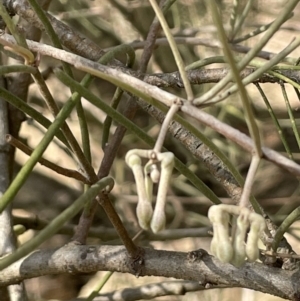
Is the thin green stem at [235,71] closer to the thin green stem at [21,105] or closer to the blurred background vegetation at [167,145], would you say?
the thin green stem at [21,105]

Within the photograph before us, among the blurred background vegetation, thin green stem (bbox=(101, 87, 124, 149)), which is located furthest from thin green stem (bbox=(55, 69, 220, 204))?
the blurred background vegetation

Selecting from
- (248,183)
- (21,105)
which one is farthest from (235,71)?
(21,105)

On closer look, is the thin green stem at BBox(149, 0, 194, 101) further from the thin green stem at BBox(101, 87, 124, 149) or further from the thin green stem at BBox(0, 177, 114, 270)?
the thin green stem at BBox(101, 87, 124, 149)

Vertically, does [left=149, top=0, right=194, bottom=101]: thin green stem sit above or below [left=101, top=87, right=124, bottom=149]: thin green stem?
below

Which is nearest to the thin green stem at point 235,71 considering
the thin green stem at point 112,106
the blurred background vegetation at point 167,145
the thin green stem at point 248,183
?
the thin green stem at point 248,183

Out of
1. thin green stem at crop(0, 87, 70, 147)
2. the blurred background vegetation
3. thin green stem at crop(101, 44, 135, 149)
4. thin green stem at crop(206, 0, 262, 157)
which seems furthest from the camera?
the blurred background vegetation

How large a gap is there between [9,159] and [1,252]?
0.13 meters

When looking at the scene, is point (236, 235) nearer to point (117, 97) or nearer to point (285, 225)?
point (285, 225)

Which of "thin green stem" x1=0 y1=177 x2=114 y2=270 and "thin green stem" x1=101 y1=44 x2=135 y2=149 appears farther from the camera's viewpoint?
"thin green stem" x1=101 y1=44 x2=135 y2=149

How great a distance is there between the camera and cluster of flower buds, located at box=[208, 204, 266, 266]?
0.18 m

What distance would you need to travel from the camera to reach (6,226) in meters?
0.50

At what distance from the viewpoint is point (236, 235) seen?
0.62 ft

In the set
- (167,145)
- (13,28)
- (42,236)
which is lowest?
(42,236)

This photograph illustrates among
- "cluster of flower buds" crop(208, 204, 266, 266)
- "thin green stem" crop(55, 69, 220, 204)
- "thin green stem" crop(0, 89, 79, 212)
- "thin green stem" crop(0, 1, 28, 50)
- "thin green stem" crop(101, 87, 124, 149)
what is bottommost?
"cluster of flower buds" crop(208, 204, 266, 266)
